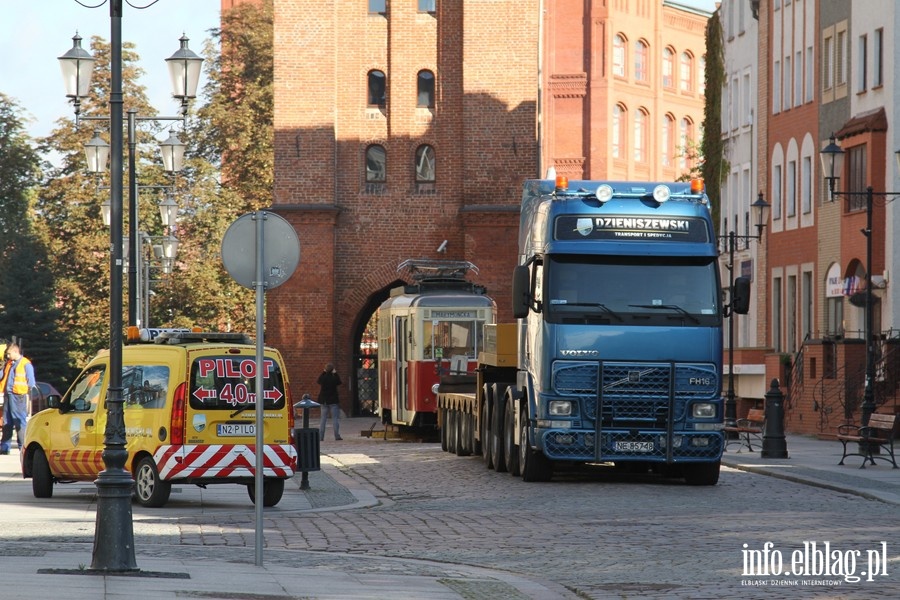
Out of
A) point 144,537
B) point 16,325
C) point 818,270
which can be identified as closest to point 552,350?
point 144,537

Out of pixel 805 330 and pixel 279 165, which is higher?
pixel 279 165

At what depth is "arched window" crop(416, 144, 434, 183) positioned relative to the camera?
5481 centimetres

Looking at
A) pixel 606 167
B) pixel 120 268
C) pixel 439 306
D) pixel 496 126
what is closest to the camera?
pixel 120 268

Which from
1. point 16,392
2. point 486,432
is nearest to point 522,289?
point 486,432

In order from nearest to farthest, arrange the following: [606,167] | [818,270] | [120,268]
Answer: [120,268]
[818,270]
[606,167]

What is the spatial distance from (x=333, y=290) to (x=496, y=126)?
686 cm

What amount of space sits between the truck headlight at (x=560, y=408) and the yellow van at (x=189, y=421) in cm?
394

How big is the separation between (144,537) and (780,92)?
41536mm

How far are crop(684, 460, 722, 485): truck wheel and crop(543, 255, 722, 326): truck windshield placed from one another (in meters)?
2.10

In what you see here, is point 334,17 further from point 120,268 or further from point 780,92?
point 120,268

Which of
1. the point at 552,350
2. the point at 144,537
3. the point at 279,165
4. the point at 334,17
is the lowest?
the point at 144,537

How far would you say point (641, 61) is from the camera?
308 feet

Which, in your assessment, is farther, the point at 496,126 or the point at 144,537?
the point at 496,126

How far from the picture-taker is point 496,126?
5353cm
